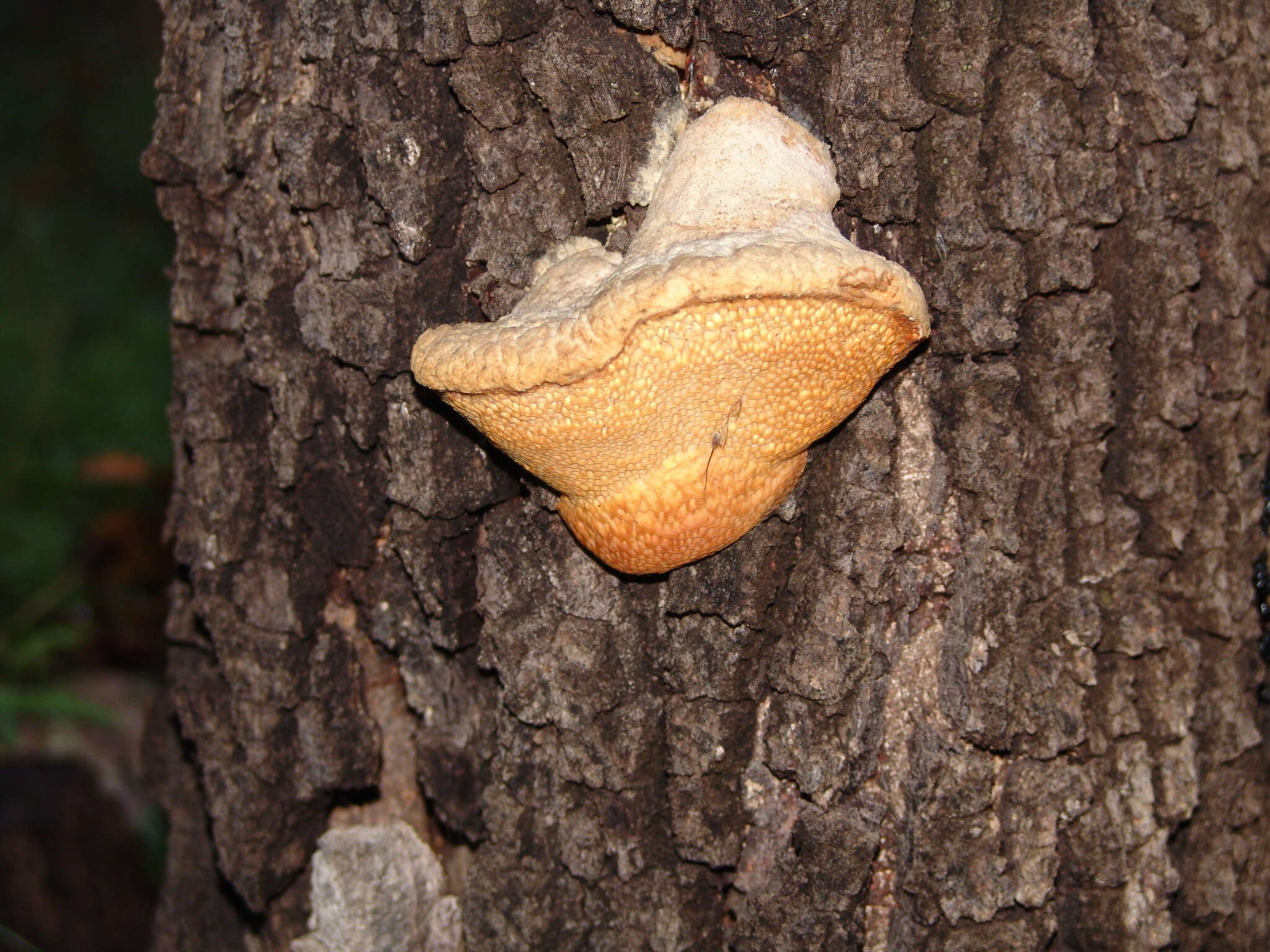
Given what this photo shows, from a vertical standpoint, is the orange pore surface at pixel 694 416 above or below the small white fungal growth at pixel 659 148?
below

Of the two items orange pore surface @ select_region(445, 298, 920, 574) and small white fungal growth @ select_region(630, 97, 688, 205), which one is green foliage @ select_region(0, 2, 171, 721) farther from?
small white fungal growth @ select_region(630, 97, 688, 205)

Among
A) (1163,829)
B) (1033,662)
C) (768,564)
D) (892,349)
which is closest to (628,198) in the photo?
(892,349)

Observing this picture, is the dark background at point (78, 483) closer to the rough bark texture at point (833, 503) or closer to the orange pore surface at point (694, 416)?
the rough bark texture at point (833, 503)

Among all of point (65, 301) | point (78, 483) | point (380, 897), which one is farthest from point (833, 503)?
point (65, 301)

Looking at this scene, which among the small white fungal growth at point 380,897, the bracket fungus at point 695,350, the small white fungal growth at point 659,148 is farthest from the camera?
the small white fungal growth at point 380,897

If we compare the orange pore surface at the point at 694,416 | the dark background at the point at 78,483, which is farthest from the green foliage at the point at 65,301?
the orange pore surface at the point at 694,416

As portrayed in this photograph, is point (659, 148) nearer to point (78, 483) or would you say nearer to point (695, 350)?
point (695, 350)

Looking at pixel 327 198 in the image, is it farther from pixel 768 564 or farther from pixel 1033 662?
pixel 1033 662
